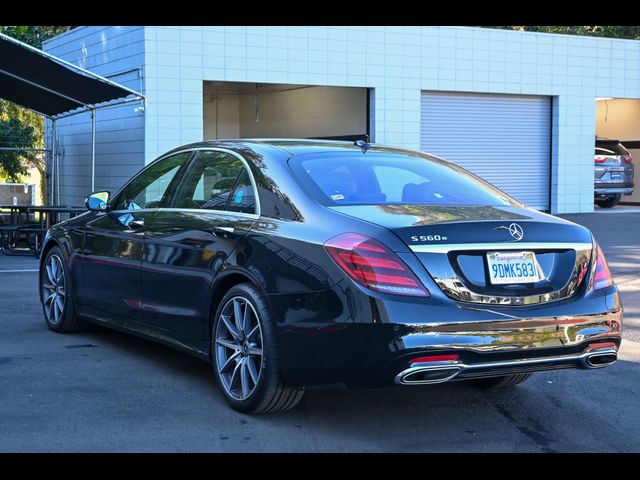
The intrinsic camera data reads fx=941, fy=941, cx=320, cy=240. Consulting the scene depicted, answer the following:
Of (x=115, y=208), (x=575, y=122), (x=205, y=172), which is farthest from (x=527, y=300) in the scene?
(x=575, y=122)

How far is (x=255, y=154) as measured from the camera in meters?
5.75

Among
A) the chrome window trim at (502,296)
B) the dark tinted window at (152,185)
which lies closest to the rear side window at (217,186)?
the dark tinted window at (152,185)

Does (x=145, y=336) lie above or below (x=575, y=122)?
below

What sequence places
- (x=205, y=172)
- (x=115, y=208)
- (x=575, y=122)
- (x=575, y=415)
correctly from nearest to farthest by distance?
(x=575, y=415) → (x=205, y=172) → (x=115, y=208) → (x=575, y=122)

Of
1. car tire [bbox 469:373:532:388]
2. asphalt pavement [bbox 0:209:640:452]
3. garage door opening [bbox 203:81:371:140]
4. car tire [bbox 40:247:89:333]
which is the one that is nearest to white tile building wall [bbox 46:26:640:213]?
garage door opening [bbox 203:81:371:140]

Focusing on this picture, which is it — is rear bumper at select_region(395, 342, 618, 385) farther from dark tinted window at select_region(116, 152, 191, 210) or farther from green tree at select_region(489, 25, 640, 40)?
green tree at select_region(489, 25, 640, 40)

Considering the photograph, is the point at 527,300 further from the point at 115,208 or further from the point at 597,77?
the point at 597,77

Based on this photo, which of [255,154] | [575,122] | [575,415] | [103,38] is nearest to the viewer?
[575,415]

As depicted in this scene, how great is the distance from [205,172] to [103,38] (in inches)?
565

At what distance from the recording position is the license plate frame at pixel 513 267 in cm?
473

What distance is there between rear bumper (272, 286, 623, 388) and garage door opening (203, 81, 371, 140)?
51.1 ft

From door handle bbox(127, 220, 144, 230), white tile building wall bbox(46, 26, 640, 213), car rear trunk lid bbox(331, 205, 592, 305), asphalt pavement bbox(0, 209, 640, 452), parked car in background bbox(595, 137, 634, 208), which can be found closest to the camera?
car rear trunk lid bbox(331, 205, 592, 305)

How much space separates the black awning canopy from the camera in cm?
1262

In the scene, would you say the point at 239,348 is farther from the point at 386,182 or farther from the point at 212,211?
the point at 386,182
